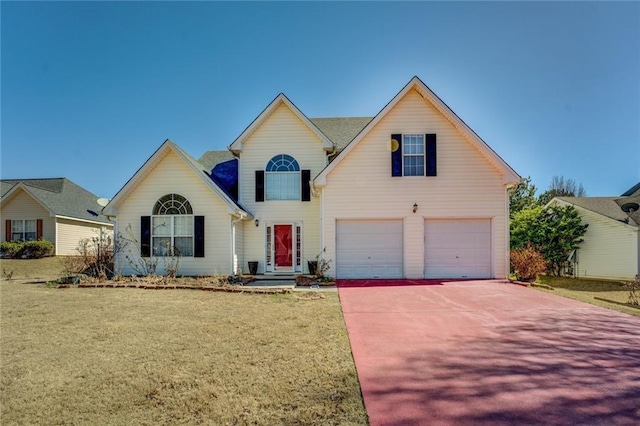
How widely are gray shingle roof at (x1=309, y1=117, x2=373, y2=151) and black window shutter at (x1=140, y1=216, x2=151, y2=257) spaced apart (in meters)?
9.52

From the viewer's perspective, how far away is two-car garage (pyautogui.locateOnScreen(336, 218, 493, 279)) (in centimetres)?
1362

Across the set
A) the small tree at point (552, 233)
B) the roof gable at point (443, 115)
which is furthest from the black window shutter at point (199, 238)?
the small tree at point (552, 233)

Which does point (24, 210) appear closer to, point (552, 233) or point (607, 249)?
point (552, 233)

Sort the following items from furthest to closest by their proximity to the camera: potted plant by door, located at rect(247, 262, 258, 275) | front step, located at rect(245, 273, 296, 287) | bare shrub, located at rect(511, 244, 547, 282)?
1. potted plant by door, located at rect(247, 262, 258, 275)
2. bare shrub, located at rect(511, 244, 547, 282)
3. front step, located at rect(245, 273, 296, 287)

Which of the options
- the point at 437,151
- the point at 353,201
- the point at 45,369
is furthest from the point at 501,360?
the point at 437,151

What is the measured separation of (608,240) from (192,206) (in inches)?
842

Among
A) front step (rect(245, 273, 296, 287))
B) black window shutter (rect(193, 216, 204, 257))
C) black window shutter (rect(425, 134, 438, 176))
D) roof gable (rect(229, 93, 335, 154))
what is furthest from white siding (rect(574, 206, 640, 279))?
black window shutter (rect(193, 216, 204, 257))

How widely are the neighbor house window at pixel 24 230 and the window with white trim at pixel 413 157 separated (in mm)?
25190

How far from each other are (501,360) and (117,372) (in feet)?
17.3

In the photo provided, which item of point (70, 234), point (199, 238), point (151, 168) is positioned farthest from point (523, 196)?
point (70, 234)

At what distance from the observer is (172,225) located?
571 inches

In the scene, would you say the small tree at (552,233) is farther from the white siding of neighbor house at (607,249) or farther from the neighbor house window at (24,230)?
the neighbor house window at (24,230)

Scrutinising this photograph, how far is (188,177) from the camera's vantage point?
569 inches

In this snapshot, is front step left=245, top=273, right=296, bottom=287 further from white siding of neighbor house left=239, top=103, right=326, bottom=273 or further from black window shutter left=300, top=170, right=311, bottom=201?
black window shutter left=300, top=170, right=311, bottom=201
